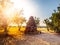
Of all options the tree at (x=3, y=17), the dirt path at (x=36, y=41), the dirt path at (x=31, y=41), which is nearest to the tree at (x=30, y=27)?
the tree at (x=3, y=17)

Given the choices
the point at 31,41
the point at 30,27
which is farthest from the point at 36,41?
the point at 30,27

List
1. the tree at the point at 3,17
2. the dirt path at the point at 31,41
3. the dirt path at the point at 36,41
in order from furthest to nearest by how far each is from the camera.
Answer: the tree at the point at 3,17
the dirt path at the point at 36,41
the dirt path at the point at 31,41

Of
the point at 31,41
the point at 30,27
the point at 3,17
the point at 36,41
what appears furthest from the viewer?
the point at 30,27

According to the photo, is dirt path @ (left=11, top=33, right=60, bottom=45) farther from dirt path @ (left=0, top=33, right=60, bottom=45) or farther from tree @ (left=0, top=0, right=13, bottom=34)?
tree @ (left=0, top=0, right=13, bottom=34)

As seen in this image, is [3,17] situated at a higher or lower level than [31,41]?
higher

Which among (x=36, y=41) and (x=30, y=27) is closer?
(x=36, y=41)

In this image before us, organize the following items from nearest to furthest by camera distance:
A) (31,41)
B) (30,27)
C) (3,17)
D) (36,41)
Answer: (31,41), (36,41), (3,17), (30,27)

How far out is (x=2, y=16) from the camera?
68.4 ft

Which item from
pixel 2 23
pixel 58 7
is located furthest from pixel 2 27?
pixel 58 7

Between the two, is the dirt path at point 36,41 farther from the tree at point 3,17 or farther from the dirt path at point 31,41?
the tree at point 3,17

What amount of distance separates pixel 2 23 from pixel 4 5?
254cm

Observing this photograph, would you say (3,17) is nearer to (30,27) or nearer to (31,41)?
(31,41)

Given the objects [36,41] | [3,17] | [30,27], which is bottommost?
[36,41]

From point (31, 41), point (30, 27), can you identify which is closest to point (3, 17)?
point (31, 41)
